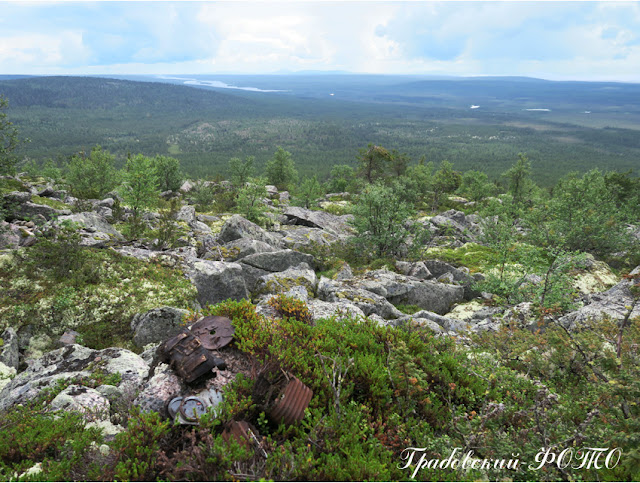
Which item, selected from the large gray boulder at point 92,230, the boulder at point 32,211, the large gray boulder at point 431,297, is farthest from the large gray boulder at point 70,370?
the boulder at point 32,211

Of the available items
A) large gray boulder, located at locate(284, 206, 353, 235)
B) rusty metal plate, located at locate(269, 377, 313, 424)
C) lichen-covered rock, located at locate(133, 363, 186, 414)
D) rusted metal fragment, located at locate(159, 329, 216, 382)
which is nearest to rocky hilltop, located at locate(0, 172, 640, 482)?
lichen-covered rock, located at locate(133, 363, 186, 414)

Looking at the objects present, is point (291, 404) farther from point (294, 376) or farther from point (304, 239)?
point (304, 239)

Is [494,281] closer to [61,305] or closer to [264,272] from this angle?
[264,272]

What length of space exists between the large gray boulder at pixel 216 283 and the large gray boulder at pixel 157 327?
119 inches

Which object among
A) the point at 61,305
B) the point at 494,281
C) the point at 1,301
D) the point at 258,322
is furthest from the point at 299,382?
the point at 494,281

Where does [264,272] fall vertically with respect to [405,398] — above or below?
below

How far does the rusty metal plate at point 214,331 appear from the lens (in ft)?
22.4

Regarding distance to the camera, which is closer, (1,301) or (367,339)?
(367,339)

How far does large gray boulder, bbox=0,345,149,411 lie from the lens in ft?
23.2

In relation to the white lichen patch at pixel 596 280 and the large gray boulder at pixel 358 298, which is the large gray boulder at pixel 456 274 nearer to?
the white lichen patch at pixel 596 280

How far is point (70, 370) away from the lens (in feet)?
26.0

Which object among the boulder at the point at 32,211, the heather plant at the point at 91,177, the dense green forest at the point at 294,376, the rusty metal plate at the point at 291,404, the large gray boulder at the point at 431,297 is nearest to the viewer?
the dense green forest at the point at 294,376

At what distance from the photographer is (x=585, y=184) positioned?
35.5 m

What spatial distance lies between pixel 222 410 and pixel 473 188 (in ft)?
247
